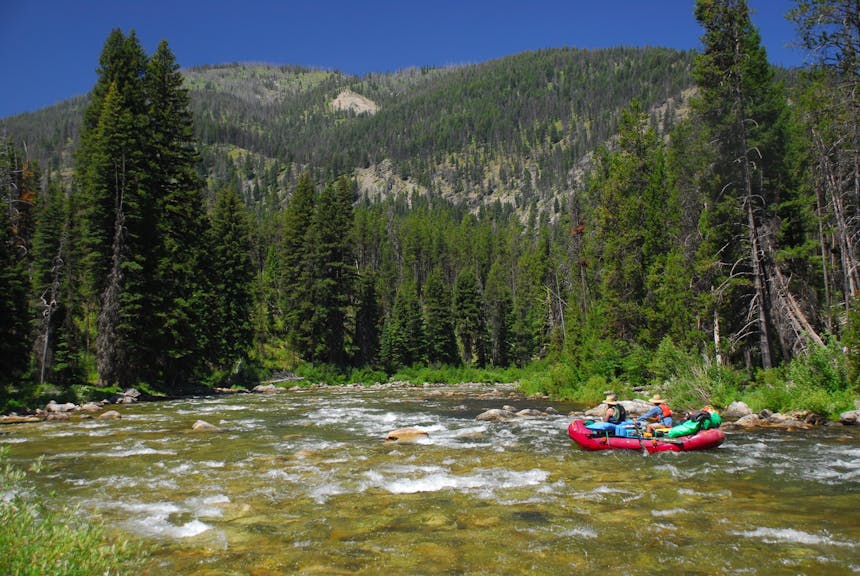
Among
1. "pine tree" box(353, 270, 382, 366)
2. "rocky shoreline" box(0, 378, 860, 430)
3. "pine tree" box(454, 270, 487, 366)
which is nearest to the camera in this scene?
"rocky shoreline" box(0, 378, 860, 430)

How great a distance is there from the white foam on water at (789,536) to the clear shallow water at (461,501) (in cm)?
4

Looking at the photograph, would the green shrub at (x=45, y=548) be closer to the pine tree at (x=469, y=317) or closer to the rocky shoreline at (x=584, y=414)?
the rocky shoreline at (x=584, y=414)

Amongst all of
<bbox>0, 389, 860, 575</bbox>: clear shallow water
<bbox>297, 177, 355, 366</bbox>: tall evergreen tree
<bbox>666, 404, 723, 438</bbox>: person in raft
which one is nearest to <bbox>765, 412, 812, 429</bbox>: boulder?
<bbox>0, 389, 860, 575</bbox>: clear shallow water

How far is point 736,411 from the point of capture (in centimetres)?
1869

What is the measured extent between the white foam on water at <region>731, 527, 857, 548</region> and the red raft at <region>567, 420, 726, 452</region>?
221 inches

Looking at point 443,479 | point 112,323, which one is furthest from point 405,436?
point 112,323

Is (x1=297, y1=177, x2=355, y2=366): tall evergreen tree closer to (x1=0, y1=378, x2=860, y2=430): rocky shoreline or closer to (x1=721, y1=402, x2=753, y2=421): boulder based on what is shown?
(x1=0, y1=378, x2=860, y2=430): rocky shoreline

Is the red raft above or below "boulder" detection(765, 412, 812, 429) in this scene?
above

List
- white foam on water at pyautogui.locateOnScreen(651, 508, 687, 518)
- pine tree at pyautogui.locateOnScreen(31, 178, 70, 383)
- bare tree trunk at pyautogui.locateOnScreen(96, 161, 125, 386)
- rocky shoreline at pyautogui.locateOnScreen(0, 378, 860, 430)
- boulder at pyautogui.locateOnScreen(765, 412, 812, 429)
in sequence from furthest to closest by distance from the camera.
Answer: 1. pine tree at pyautogui.locateOnScreen(31, 178, 70, 383)
2. bare tree trunk at pyautogui.locateOnScreen(96, 161, 125, 386)
3. rocky shoreline at pyautogui.locateOnScreen(0, 378, 860, 430)
4. boulder at pyautogui.locateOnScreen(765, 412, 812, 429)
5. white foam on water at pyautogui.locateOnScreen(651, 508, 687, 518)

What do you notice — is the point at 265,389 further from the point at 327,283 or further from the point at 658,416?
the point at 658,416

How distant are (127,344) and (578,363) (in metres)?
24.1

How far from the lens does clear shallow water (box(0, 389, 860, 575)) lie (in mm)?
6496

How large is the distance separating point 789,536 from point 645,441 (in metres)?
6.09

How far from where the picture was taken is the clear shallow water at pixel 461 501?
21.3 ft
